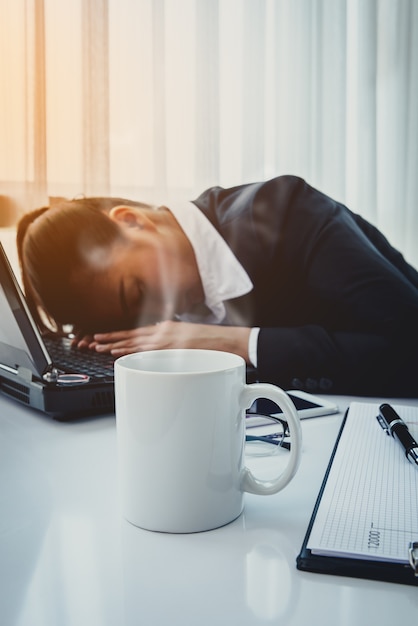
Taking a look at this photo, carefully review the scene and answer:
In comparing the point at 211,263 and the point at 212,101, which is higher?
the point at 212,101

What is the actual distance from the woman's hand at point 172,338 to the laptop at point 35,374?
37cm

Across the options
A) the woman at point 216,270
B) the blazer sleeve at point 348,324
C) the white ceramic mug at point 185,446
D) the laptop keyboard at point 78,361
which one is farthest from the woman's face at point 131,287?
the white ceramic mug at point 185,446

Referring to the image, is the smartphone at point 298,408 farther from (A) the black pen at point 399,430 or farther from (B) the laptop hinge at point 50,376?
(B) the laptop hinge at point 50,376

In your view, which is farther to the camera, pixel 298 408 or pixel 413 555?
pixel 298 408

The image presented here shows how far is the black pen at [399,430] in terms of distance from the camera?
1.71 feet

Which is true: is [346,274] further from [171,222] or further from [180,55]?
[180,55]

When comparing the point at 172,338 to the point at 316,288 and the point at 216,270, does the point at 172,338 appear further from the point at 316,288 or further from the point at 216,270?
the point at 316,288

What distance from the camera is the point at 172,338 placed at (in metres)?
1.23

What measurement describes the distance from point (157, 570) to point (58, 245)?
1.01 meters

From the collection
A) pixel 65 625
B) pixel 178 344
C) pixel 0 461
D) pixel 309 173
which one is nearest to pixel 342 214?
pixel 309 173

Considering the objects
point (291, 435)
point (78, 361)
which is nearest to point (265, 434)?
point (291, 435)

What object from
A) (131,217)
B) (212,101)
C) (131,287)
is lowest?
(131,287)

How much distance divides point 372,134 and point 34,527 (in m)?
1.13

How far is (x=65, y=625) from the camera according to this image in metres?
0.30
